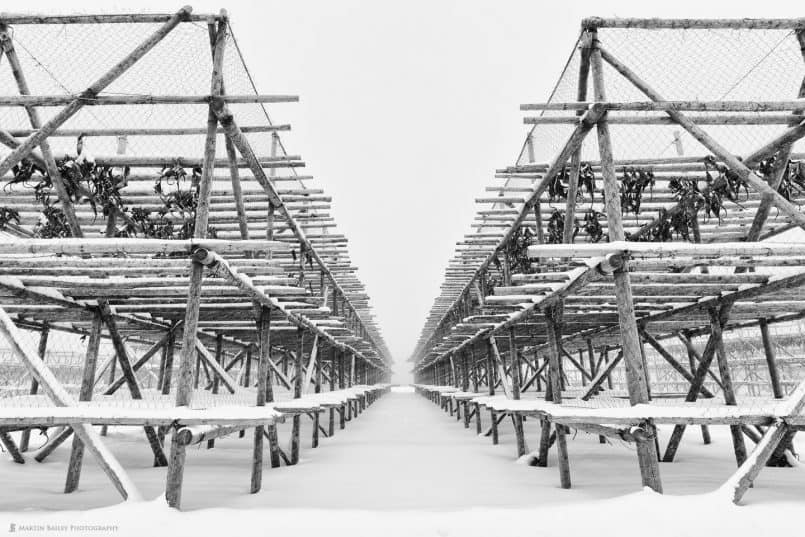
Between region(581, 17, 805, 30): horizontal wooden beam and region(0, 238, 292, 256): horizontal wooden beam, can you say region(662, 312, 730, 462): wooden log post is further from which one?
region(0, 238, 292, 256): horizontal wooden beam

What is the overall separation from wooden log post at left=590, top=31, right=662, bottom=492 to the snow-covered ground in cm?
33

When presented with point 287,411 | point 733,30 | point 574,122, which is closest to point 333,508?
point 287,411

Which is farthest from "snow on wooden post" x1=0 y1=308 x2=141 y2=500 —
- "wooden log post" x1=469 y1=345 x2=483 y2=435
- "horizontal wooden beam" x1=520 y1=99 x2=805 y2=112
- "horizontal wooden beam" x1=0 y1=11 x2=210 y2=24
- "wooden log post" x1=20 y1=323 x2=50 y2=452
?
"wooden log post" x1=469 y1=345 x2=483 y2=435

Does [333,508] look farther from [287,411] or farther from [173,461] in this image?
[287,411]

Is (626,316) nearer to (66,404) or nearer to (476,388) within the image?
(66,404)

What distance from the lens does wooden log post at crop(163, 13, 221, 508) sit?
5070 mm

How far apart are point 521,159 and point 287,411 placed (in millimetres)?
8405

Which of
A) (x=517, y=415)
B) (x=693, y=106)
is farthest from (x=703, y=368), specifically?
(x=693, y=106)

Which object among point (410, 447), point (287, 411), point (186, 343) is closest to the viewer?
point (186, 343)

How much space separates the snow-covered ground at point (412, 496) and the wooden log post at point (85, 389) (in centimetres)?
25

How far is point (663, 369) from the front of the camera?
39.9 metres

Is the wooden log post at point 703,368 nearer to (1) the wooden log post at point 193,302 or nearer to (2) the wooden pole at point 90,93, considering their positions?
(1) the wooden log post at point 193,302

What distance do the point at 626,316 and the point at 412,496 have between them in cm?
373

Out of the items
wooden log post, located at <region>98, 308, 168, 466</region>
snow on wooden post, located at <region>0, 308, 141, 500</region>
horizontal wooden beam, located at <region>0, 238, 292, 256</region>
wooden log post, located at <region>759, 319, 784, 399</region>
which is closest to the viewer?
horizontal wooden beam, located at <region>0, 238, 292, 256</region>
